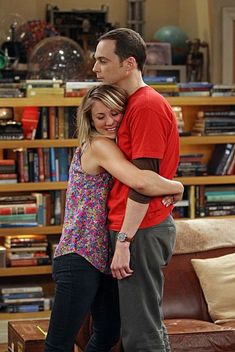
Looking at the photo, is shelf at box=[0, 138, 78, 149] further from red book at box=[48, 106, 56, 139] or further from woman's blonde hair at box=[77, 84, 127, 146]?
woman's blonde hair at box=[77, 84, 127, 146]

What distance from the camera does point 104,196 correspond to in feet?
9.48

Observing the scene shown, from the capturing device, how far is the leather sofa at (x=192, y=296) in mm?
4008

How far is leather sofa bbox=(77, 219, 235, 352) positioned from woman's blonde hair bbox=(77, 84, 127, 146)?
139cm

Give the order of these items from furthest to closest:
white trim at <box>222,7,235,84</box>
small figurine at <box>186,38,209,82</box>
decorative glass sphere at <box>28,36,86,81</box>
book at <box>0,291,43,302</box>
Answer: small figurine at <box>186,38,209,82</box>
white trim at <box>222,7,235,84</box>
decorative glass sphere at <box>28,36,86,81</box>
book at <box>0,291,43,302</box>

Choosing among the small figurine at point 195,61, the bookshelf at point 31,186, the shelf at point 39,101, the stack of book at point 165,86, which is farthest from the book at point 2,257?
the small figurine at point 195,61

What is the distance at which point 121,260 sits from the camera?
9.07ft

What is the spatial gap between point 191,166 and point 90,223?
328 centimetres

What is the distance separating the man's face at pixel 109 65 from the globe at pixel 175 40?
13.6 feet

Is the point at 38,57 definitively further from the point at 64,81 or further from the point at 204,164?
the point at 204,164

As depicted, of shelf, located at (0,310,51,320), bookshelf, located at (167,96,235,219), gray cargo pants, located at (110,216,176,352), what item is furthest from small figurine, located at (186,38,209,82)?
gray cargo pants, located at (110,216,176,352)

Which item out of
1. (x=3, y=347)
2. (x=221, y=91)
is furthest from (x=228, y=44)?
(x=3, y=347)

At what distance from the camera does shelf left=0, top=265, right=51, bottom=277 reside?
228 inches

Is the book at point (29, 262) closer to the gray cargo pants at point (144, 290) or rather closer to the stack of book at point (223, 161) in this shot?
the stack of book at point (223, 161)

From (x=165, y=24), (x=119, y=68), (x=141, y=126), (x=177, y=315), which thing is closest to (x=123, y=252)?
(x=141, y=126)
